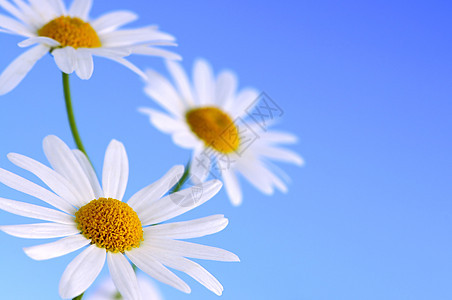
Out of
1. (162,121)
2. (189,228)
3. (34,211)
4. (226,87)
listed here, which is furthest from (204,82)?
(34,211)

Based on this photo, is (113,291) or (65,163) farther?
(113,291)

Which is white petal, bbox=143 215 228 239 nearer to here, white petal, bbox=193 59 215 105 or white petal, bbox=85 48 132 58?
white petal, bbox=85 48 132 58

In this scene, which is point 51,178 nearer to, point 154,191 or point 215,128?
point 154,191

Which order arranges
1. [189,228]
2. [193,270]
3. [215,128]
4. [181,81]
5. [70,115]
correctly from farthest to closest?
[181,81], [215,128], [70,115], [189,228], [193,270]

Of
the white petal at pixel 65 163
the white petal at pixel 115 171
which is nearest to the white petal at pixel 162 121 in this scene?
the white petal at pixel 115 171

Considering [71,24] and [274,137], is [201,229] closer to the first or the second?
[71,24]

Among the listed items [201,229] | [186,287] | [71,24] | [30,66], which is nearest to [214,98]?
[71,24]
